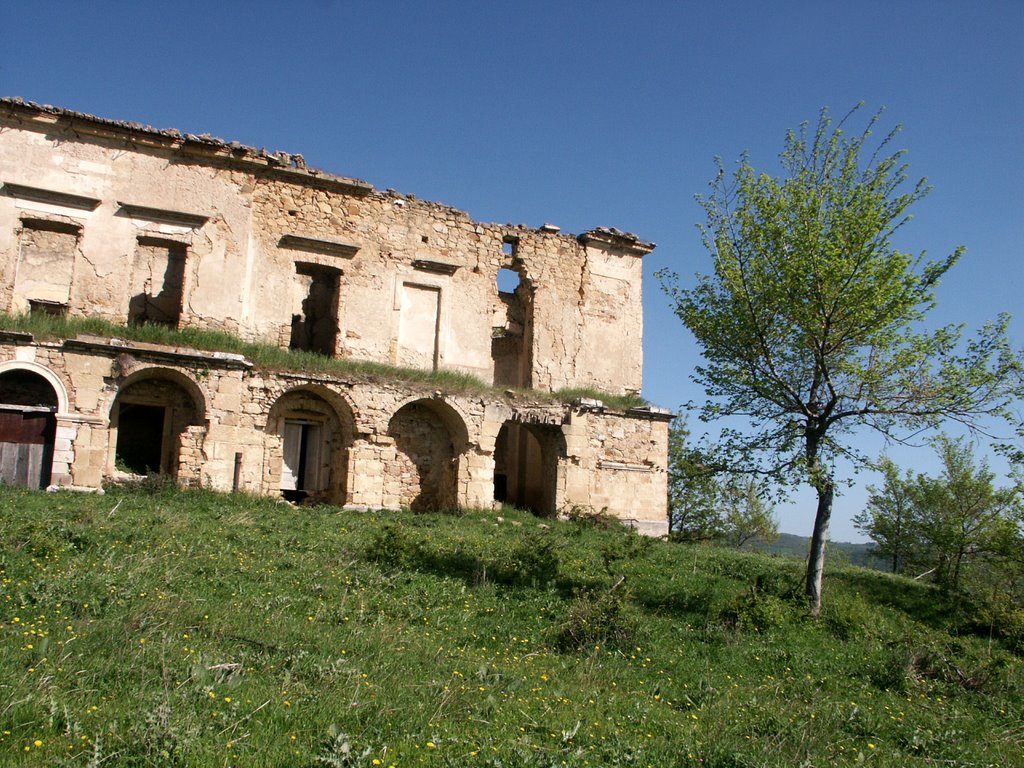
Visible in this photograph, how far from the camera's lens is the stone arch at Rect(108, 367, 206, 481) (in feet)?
57.3

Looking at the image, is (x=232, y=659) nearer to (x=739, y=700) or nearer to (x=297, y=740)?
(x=297, y=740)

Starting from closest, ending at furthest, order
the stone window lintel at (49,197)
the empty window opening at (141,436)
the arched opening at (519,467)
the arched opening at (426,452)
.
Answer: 1. the empty window opening at (141,436)
2. the stone window lintel at (49,197)
3. the arched opening at (426,452)
4. the arched opening at (519,467)

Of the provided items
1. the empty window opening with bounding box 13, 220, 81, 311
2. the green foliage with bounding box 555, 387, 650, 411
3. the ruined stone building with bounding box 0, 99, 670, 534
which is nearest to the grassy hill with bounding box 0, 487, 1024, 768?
the ruined stone building with bounding box 0, 99, 670, 534

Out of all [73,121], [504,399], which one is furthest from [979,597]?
[73,121]

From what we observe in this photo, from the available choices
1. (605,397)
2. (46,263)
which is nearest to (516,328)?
(605,397)

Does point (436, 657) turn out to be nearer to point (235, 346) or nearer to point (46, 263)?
point (235, 346)

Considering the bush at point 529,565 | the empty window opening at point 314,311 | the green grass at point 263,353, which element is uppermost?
the empty window opening at point 314,311

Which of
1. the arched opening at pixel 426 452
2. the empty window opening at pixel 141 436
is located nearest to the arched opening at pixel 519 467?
the arched opening at pixel 426 452

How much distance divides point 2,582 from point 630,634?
6427mm

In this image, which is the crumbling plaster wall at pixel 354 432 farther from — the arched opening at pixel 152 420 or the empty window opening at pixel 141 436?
the empty window opening at pixel 141 436

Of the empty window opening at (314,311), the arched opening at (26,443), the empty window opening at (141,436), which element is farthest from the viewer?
the empty window opening at (314,311)

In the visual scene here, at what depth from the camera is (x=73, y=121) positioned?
63.7ft

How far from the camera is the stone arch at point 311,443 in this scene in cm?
1956

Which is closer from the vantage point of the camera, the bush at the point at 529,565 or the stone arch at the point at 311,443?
the bush at the point at 529,565
